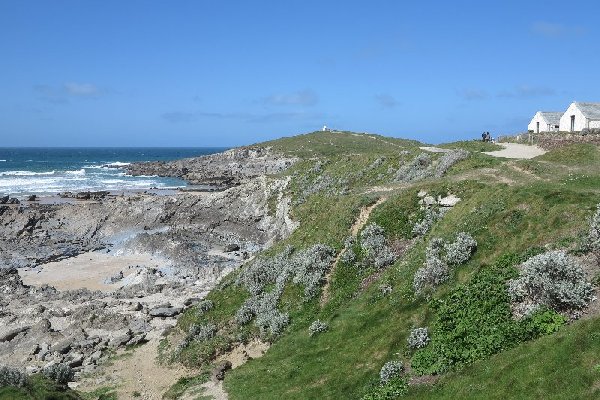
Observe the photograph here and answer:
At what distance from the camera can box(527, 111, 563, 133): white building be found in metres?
67.8

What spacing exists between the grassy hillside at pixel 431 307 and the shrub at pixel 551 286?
1.82 ft

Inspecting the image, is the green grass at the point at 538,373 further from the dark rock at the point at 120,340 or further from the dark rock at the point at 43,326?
the dark rock at the point at 43,326

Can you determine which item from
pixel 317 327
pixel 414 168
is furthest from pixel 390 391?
pixel 414 168

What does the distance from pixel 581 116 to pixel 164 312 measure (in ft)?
167

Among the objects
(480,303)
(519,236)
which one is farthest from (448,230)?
(480,303)

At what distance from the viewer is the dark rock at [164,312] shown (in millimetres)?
38875

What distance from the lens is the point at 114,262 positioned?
57219 mm

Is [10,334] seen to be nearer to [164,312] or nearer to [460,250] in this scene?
[164,312]

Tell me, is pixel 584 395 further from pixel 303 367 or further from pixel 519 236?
pixel 303 367

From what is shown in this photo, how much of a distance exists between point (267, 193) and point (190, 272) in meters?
24.7

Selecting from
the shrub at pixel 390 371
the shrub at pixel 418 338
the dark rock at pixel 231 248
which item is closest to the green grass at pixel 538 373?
the shrub at pixel 390 371

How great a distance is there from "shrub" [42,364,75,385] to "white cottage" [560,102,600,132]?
2263 inches

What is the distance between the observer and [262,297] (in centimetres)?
3155

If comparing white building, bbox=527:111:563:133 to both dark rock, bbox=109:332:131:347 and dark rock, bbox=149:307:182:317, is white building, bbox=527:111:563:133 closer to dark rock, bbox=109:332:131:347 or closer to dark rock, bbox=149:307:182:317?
dark rock, bbox=149:307:182:317
